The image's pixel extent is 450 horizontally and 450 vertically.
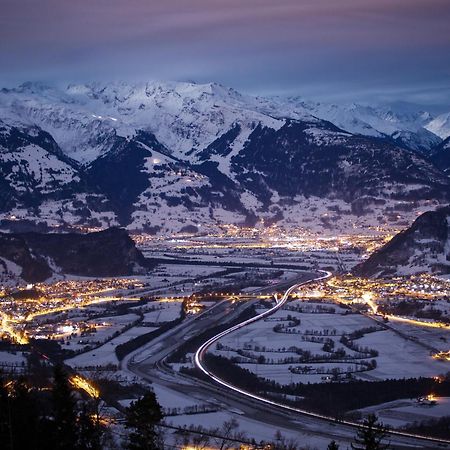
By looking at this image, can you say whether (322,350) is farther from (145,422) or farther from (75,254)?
(75,254)

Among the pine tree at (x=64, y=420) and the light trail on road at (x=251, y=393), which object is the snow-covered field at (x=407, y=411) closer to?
the light trail on road at (x=251, y=393)

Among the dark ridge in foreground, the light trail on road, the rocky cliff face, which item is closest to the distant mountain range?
the dark ridge in foreground

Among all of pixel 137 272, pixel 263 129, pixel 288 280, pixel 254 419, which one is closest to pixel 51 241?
pixel 137 272

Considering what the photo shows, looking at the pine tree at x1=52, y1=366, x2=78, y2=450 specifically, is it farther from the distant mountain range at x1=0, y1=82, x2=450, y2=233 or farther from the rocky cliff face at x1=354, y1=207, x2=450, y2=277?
the distant mountain range at x1=0, y1=82, x2=450, y2=233

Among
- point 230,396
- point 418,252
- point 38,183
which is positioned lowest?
point 230,396

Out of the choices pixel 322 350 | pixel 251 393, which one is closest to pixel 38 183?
pixel 322 350

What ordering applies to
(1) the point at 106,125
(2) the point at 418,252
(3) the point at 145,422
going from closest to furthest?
(3) the point at 145,422, (2) the point at 418,252, (1) the point at 106,125

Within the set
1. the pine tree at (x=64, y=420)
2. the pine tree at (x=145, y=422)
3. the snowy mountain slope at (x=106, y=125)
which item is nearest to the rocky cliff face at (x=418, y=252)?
the pine tree at (x=64, y=420)
